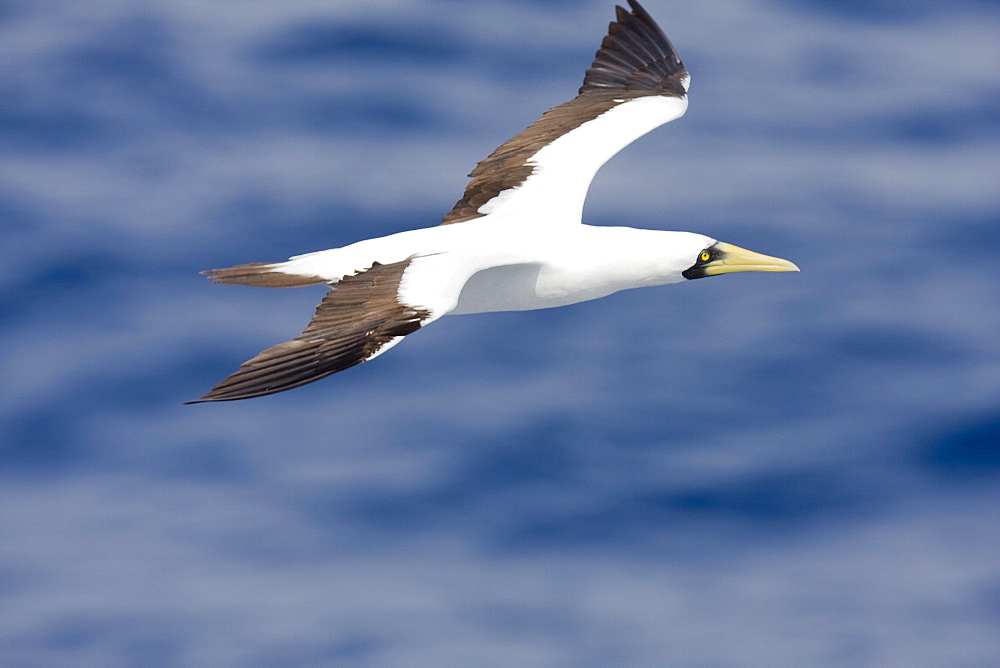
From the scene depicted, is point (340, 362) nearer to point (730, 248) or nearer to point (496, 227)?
point (496, 227)

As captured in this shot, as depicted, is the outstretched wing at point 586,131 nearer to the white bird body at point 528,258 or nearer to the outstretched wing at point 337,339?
the white bird body at point 528,258

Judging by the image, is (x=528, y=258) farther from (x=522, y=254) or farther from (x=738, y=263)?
(x=738, y=263)

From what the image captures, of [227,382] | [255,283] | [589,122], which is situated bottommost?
[227,382]

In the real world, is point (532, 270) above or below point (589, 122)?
below

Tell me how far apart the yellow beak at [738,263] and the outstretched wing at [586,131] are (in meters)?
1.26

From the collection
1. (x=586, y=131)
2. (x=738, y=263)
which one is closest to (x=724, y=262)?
(x=738, y=263)

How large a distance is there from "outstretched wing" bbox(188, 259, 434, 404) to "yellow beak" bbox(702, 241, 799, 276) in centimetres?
292

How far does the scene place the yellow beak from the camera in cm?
1289

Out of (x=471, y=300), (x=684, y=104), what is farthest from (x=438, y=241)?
(x=684, y=104)

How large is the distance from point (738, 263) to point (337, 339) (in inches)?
157

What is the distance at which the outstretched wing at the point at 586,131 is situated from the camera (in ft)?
44.5

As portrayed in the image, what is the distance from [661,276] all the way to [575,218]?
94 centimetres

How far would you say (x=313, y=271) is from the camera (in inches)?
479

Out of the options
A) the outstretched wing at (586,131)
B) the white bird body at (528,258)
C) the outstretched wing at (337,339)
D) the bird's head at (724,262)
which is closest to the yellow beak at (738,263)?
the bird's head at (724,262)
